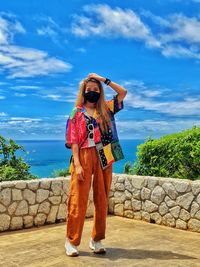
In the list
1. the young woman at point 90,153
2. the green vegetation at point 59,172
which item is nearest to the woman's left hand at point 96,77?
the young woman at point 90,153

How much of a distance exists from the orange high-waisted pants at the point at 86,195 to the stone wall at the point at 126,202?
1.75 metres

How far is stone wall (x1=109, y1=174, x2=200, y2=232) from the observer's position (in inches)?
242

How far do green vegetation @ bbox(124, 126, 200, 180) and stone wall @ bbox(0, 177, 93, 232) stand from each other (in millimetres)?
A: 1535

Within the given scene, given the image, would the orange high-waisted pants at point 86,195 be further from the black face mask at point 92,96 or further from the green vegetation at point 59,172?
the green vegetation at point 59,172

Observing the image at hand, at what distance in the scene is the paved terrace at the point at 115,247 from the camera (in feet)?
14.9

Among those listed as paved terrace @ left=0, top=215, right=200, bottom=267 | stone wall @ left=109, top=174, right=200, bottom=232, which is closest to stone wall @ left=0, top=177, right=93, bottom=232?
paved terrace @ left=0, top=215, right=200, bottom=267

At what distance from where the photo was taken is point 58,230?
20.4ft

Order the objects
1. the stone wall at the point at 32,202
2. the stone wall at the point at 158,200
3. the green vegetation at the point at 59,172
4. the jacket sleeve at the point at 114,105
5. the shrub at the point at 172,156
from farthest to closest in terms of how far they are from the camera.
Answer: the green vegetation at the point at 59,172 < the shrub at the point at 172,156 < the stone wall at the point at 32,202 < the stone wall at the point at 158,200 < the jacket sleeve at the point at 114,105

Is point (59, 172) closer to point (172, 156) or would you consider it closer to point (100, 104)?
point (172, 156)

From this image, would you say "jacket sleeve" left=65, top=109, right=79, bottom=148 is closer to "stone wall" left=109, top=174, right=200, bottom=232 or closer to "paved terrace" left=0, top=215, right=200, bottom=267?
"paved terrace" left=0, top=215, right=200, bottom=267

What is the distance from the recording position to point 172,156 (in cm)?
738

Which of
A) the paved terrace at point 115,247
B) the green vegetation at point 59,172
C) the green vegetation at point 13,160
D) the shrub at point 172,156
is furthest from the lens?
the green vegetation at point 59,172

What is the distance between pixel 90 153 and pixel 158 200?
87.3 inches

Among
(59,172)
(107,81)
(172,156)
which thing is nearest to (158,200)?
(172,156)
